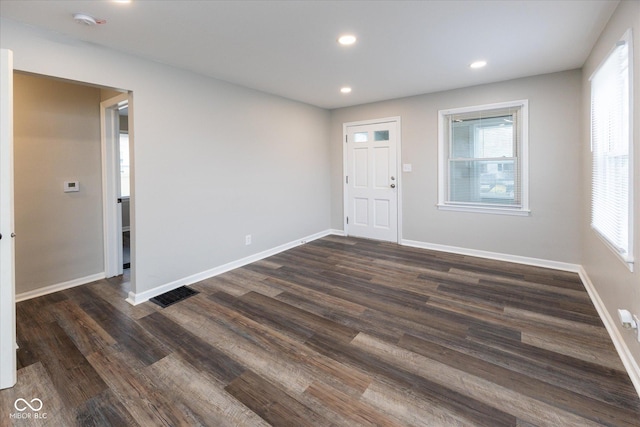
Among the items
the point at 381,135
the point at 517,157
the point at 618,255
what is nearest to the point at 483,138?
the point at 517,157

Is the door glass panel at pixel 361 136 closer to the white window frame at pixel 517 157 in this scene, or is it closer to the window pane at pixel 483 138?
the white window frame at pixel 517 157

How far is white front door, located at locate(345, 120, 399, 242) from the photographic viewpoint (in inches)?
204

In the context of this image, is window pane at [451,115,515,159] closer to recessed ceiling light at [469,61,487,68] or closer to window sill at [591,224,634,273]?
recessed ceiling light at [469,61,487,68]

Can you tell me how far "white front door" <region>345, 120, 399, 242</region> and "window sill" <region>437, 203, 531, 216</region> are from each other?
A: 2.77 ft

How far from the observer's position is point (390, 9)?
219 cm

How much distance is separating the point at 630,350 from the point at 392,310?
1585mm

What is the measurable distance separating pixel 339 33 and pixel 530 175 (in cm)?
311

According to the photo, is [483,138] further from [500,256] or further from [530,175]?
[500,256]

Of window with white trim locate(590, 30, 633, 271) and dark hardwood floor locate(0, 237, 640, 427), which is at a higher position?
window with white trim locate(590, 30, 633, 271)

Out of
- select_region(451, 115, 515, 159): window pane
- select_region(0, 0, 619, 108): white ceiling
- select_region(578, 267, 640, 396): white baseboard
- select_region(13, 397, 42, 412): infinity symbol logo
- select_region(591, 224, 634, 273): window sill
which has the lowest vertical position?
select_region(13, 397, 42, 412): infinity symbol logo

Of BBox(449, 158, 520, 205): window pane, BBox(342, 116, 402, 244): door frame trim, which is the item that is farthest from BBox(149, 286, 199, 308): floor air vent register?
BBox(449, 158, 520, 205): window pane

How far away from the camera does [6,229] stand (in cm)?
181

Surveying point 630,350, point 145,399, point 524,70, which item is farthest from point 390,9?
point 145,399

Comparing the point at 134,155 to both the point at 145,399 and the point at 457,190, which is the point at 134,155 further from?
the point at 457,190
